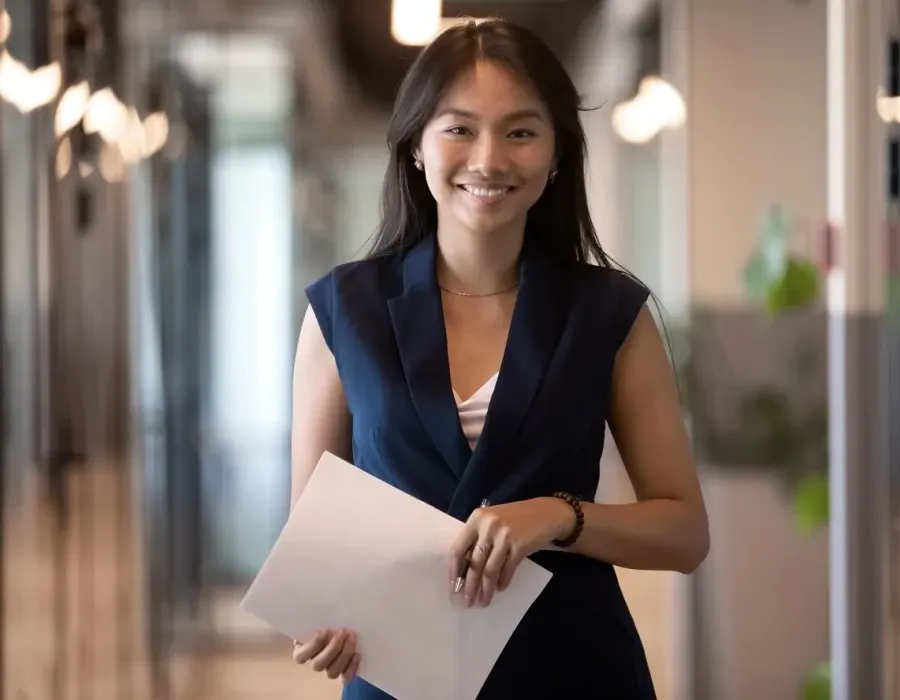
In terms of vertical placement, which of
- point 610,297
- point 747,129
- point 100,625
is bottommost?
point 100,625

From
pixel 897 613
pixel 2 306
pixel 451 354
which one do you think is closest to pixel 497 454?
pixel 451 354

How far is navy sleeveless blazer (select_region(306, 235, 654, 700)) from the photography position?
1.03 m

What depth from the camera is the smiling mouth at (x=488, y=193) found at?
104 centimetres

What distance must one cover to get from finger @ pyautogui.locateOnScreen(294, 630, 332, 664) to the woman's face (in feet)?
1.38

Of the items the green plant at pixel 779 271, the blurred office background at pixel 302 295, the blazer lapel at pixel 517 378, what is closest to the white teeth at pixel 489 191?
the blazer lapel at pixel 517 378

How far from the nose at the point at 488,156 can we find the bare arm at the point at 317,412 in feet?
0.77

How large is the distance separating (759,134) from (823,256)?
0.25 metres

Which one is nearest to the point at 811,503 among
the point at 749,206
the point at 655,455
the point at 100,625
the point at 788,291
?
the point at 788,291

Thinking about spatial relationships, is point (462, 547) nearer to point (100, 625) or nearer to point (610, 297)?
point (610, 297)

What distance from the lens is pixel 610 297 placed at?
3.57 feet

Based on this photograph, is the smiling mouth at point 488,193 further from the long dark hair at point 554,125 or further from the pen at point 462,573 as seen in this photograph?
the pen at point 462,573

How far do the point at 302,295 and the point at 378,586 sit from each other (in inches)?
45.1

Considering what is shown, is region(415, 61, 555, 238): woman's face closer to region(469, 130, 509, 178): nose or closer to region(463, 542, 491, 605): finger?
region(469, 130, 509, 178): nose

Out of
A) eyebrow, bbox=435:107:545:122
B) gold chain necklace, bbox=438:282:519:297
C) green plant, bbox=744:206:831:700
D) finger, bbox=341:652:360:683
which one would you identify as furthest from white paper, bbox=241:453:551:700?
green plant, bbox=744:206:831:700
